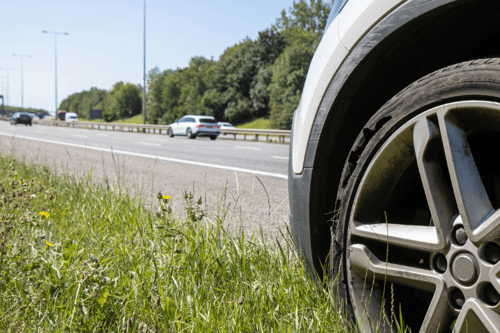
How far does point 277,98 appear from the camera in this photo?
55031mm

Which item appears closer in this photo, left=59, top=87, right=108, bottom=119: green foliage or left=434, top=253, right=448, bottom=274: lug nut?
left=434, top=253, right=448, bottom=274: lug nut

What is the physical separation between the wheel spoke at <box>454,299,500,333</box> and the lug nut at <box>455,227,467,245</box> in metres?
0.17

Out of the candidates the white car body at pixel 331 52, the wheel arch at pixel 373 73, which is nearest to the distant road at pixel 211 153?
the white car body at pixel 331 52

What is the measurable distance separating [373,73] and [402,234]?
2.00 ft

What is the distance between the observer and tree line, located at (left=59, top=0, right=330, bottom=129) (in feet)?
179

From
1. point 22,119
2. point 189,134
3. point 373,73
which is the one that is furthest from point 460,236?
point 22,119

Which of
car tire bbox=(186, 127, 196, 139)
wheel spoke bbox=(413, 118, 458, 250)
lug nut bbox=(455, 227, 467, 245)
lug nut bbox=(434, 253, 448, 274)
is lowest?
car tire bbox=(186, 127, 196, 139)

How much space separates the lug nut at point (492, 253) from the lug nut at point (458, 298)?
0.14 m

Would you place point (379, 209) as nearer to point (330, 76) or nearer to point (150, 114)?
point (330, 76)

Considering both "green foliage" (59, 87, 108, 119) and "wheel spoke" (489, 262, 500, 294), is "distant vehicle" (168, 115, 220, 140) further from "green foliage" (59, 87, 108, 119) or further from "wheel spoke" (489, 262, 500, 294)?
"green foliage" (59, 87, 108, 119)

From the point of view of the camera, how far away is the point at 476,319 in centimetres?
117

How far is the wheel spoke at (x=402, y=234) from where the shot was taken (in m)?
1.32

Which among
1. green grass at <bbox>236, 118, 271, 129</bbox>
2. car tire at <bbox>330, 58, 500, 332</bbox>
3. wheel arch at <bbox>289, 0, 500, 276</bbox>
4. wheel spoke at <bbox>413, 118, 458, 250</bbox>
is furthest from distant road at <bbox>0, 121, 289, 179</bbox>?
green grass at <bbox>236, 118, 271, 129</bbox>

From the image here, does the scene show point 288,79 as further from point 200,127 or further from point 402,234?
point 402,234
